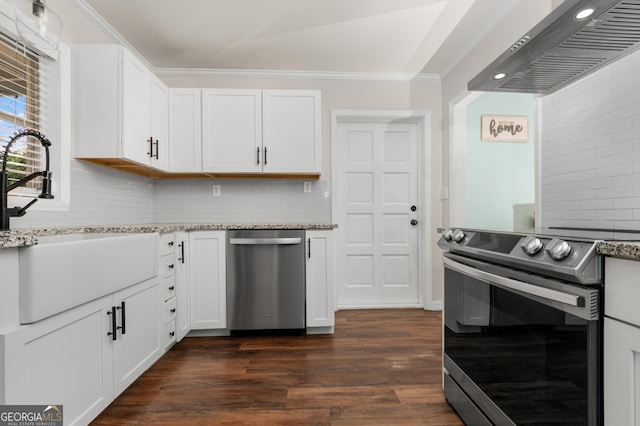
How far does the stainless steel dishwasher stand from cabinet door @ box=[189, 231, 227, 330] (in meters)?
0.06

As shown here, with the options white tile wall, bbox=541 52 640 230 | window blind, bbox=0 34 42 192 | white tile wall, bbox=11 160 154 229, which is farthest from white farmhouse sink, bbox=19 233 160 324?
white tile wall, bbox=541 52 640 230

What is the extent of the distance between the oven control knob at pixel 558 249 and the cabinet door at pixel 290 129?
2399 millimetres

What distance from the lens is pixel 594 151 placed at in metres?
1.83

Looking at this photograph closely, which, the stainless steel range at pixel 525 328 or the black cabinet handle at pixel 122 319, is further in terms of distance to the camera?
the black cabinet handle at pixel 122 319

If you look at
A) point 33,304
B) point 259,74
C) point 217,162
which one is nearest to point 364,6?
point 259,74

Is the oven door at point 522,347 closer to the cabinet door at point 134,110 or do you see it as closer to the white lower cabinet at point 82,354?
the white lower cabinet at point 82,354

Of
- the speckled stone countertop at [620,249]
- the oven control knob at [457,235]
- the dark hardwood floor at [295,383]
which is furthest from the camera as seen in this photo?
the dark hardwood floor at [295,383]

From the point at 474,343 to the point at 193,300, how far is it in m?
2.16

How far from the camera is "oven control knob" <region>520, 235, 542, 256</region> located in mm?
1042

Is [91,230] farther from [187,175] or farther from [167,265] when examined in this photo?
[187,175]

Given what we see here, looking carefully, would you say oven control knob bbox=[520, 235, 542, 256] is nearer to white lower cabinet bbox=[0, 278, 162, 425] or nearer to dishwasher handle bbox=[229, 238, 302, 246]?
white lower cabinet bbox=[0, 278, 162, 425]

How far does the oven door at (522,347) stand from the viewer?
0.92 meters

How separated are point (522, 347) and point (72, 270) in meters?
1.69

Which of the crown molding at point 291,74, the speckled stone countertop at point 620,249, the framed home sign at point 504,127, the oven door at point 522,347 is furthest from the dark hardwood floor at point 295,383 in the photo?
the crown molding at point 291,74
